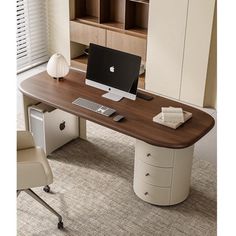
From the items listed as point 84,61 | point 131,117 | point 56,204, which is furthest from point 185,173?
point 84,61

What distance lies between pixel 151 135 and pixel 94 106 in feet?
2.11

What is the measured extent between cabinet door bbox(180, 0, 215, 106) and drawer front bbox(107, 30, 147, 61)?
590mm

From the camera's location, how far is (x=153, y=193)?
11.3 feet

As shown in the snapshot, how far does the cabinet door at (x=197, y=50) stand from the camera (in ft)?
15.2

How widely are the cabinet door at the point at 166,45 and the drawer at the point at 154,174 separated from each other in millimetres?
1995

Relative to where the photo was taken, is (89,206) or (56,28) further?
(56,28)

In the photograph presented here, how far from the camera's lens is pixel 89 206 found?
3465 millimetres

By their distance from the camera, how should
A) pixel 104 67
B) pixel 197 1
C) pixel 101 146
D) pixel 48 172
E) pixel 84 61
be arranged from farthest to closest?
1. pixel 84 61
2. pixel 197 1
3. pixel 101 146
4. pixel 104 67
5. pixel 48 172

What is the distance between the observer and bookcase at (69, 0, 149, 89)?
535 cm

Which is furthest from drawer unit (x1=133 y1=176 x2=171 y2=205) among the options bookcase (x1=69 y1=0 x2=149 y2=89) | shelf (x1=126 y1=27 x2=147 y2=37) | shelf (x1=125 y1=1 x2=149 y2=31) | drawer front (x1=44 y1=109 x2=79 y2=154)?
shelf (x1=125 y1=1 x2=149 y2=31)

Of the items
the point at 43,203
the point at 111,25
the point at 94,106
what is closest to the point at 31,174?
the point at 43,203

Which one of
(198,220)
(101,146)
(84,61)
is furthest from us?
(84,61)
